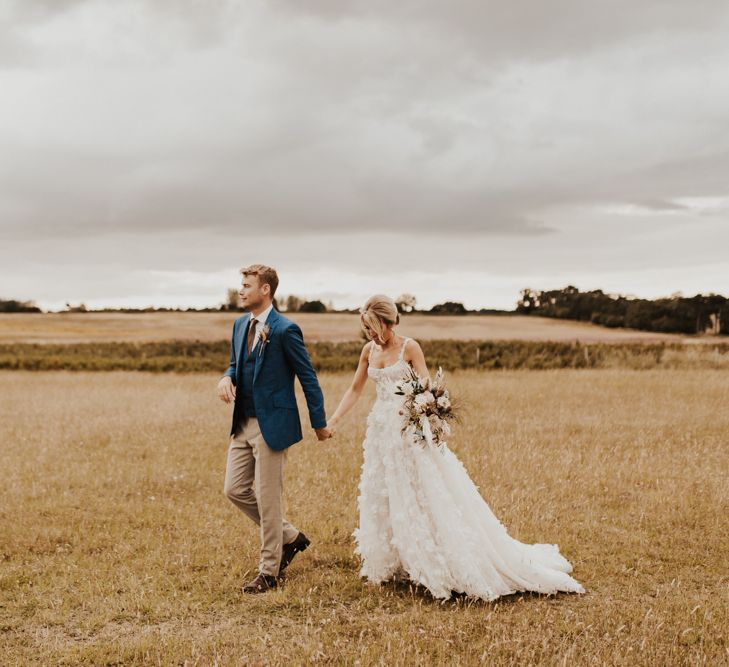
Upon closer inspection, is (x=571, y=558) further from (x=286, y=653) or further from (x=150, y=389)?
(x=150, y=389)

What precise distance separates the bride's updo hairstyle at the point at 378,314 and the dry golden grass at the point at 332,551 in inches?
98.7

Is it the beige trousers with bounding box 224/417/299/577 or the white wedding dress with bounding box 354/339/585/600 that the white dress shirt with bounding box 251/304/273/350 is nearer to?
the beige trousers with bounding box 224/417/299/577

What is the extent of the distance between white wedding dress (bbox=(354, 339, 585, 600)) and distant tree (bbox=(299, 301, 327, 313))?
203ft

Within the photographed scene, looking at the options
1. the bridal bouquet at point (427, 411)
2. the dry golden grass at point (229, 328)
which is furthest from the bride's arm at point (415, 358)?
the dry golden grass at point (229, 328)

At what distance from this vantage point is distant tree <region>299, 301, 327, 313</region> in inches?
2734

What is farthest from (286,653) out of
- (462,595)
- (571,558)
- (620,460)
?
(620,460)

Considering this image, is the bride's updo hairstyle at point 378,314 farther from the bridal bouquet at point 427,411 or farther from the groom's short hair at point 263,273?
the groom's short hair at point 263,273

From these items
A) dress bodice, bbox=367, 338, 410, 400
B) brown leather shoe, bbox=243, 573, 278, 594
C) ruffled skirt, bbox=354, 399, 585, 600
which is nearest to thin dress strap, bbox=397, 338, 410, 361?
dress bodice, bbox=367, 338, 410, 400

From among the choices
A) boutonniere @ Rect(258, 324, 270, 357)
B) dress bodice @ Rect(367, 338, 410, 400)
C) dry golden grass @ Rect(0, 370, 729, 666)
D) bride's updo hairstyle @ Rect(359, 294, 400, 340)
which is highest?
bride's updo hairstyle @ Rect(359, 294, 400, 340)

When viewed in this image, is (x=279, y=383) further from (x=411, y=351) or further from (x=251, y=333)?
(x=411, y=351)

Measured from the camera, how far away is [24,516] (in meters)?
9.95

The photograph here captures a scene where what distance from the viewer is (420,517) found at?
22.2 ft

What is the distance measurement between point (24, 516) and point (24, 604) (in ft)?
11.1

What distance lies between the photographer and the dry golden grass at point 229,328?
50.8 metres
